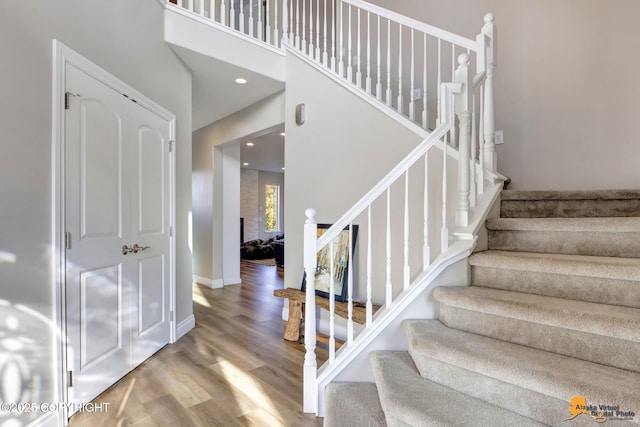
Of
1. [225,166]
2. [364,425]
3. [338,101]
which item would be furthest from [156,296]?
[225,166]

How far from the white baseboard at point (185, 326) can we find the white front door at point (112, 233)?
157 mm

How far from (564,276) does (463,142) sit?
85cm

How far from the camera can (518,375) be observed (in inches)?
47.0

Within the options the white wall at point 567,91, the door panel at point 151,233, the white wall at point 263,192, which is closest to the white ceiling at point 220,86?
the door panel at point 151,233

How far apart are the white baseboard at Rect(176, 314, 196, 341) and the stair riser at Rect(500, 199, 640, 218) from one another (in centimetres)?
288

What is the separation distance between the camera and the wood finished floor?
1.78 m

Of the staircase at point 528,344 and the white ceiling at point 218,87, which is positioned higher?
the white ceiling at point 218,87

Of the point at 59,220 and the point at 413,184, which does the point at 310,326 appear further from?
the point at 59,220

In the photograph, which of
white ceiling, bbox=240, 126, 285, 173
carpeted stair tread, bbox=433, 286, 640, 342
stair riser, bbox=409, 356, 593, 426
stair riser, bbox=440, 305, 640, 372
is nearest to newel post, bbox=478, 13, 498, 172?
carpeted stair tread, bbox=433, 286, 640, 342

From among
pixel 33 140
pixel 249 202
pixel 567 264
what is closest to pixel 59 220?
pixel 33 140

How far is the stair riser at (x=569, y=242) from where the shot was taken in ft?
5.40

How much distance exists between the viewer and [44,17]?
1646 mm

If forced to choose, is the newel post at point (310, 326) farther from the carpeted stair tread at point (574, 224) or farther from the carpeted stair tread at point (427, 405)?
the carpeted stair tread at point (574, 224)

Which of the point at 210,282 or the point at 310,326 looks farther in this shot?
the point at 210,282
